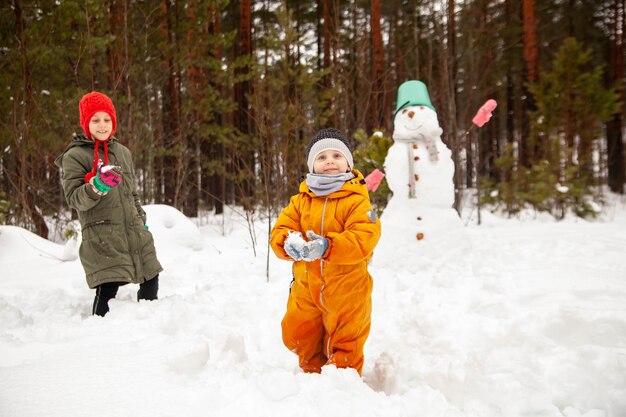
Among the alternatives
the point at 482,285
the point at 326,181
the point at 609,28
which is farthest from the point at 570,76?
the point at 326,181

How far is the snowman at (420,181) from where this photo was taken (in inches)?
186

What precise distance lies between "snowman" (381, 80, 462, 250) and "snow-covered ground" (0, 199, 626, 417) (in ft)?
0.53

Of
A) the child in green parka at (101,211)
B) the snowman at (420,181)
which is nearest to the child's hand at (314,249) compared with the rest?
the child in green parka at (101,211)

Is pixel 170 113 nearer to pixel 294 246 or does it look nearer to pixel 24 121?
pixel 24 121

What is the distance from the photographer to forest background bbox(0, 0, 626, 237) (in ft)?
19.8

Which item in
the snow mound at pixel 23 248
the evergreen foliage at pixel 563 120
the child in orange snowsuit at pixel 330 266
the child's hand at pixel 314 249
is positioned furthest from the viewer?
the evergreen foliage at pixel 563 120

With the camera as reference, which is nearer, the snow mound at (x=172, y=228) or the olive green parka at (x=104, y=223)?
the olive green parka at (x=104, y=223)

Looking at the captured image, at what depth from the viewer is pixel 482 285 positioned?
379cm

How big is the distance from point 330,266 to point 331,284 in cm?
10

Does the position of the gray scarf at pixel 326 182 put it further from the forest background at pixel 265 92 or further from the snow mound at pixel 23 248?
the snow mound at pixel 23 248

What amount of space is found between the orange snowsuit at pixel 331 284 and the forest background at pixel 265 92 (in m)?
2.51

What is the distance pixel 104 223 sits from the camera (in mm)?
2584

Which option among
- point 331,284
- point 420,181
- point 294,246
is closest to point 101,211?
point 294,246

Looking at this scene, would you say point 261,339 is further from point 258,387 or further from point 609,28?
point 609,28
